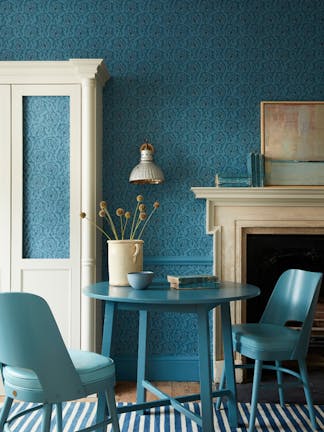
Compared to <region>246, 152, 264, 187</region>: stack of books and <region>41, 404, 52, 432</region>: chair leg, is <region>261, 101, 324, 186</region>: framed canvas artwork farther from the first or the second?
<region>41, 404, 52, 432</region>: chair leg

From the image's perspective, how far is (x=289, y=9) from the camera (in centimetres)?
376

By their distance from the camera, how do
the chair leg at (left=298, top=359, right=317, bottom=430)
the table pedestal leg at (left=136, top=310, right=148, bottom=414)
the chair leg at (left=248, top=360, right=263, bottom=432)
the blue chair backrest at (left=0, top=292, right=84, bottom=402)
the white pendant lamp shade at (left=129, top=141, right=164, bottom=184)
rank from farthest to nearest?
the white pendant lamp shade at (left=129, top=141, right=164, bottom=184) → the table pedestal leg at (left=136, top=310, right=148, bottom=414) → the chair leg at (left=298, top=359, right=317, bottom=430) → the chair leg at (left=248, top=360, right=263, bottom=432) → the blue chair backrest at (left=0, top=292, right=84, bottom=402)

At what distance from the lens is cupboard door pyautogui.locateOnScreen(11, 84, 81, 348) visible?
3387mm

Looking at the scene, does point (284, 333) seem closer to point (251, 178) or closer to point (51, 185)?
point (251, 178)

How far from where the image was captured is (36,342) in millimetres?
1920

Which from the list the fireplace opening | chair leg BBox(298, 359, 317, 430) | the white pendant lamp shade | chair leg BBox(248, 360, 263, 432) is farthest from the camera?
the fireplace opening

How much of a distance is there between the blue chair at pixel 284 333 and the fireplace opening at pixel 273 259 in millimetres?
732

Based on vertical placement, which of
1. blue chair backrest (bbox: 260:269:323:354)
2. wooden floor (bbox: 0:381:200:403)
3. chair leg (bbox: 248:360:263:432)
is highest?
blue chair backrest (bbox: 260:269:323:354)

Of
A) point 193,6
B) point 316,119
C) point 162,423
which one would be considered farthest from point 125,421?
point 193,6

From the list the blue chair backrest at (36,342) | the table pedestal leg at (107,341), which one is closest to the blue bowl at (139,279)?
the table pedestal leg at (107,341)

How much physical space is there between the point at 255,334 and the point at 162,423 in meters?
0.73

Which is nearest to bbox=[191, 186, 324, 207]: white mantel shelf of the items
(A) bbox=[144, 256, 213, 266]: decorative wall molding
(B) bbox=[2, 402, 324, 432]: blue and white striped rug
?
(A) bbox=[144, 256, 213, 266]: decorative wall molding

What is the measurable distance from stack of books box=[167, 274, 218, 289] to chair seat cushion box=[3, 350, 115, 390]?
643mm

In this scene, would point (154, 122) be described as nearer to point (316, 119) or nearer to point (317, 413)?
point (316, 119)
